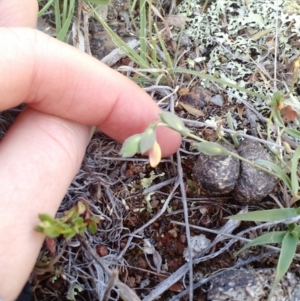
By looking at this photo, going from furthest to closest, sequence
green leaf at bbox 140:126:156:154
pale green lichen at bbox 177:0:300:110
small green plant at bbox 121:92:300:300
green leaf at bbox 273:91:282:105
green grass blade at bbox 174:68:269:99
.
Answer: pale green lichen at bbox 177:0:300:110
green grass blade at bbox 174:68:269:99
green leaf at bbox 273:91:282:105
small green plant at bbox 121:92:300:300
green leaf at bbox 140:126:156:154

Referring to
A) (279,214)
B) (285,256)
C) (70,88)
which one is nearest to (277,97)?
(279,214)

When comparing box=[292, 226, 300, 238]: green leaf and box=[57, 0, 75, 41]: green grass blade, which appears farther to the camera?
box=[57, 0, 75, 41]: green grass blade

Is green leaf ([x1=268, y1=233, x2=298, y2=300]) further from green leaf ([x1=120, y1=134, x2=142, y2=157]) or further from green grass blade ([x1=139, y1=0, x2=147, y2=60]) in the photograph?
green grass blade ([x1=139, y1=0, x2=147, y2=60])

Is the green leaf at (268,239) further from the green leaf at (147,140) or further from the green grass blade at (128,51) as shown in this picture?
the green grass blade at (128,51)

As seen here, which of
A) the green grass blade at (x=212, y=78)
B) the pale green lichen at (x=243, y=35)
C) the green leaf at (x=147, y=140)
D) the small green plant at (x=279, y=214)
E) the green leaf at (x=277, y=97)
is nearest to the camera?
the green leaf at (x=147, y=140)

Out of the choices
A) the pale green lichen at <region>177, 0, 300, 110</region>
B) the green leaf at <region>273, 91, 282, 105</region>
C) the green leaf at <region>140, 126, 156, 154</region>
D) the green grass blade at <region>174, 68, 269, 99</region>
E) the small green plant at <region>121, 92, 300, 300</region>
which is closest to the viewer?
the green leaf at <region>140, 126, 156, 154</region>

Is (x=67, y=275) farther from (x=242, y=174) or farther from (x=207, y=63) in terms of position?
(x=207, y=63)

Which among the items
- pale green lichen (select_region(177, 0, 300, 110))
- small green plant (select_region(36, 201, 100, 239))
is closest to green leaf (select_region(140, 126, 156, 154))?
small green plant (select_region(36, 201, 100, 239))

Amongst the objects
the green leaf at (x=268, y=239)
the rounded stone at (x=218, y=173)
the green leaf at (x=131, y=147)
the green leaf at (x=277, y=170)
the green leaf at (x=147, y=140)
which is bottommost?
the green leaf at (x=268, y=239)

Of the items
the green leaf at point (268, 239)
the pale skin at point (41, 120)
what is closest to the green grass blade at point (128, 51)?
the pale skin at point (41, 120)
